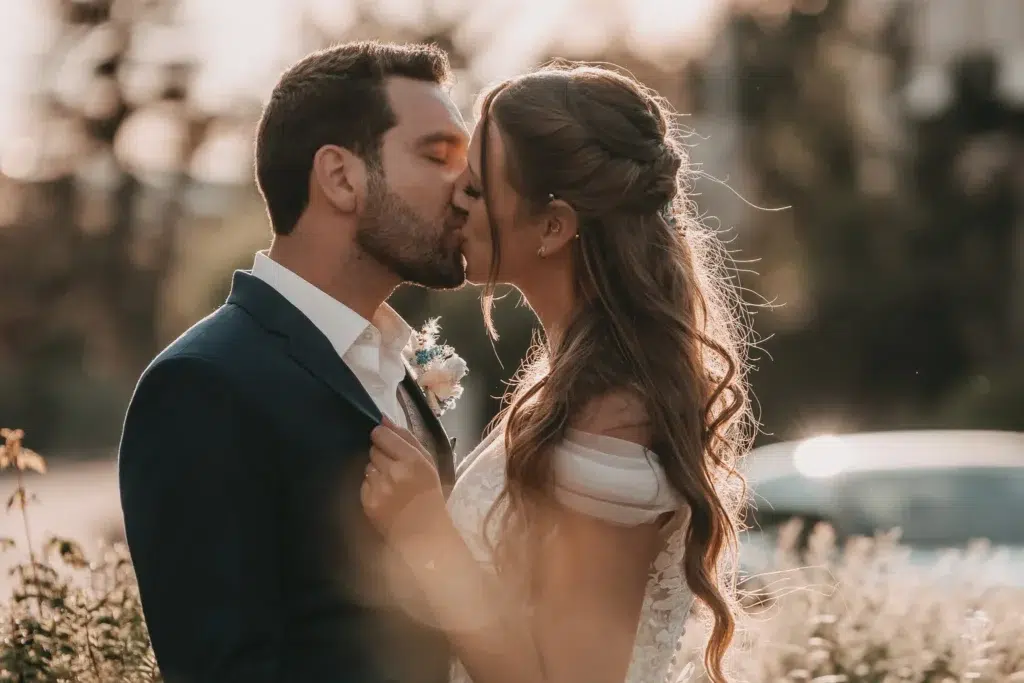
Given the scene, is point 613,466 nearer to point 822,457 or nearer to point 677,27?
point 822,457

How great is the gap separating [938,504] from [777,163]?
1835 cm

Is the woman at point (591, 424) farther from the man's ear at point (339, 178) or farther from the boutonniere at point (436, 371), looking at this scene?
the man's ear at point (339, 178)

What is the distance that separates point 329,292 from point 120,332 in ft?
96.4

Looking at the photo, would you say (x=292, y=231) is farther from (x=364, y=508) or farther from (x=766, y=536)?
(x=766, y=536)

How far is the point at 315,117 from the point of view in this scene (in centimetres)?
390

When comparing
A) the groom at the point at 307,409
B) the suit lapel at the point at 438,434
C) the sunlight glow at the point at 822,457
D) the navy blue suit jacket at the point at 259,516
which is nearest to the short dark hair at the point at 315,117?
the groom at the point at 307,409

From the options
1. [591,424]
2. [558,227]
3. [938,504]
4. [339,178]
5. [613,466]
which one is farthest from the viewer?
[938,504]

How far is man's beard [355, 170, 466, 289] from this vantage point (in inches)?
154

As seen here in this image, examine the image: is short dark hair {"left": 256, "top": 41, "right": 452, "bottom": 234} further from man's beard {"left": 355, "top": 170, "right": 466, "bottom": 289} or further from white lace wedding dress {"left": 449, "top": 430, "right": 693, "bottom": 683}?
white lace wedding dress {"left": 449, "top": 430, "right": 693, "bottom": 683}

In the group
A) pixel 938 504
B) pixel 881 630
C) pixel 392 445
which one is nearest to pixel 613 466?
pixel 392 445

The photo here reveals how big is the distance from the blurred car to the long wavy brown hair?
15.6 feet

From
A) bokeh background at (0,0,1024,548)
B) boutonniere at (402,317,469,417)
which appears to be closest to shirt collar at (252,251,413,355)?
boutonniere at (402,317,469,417)

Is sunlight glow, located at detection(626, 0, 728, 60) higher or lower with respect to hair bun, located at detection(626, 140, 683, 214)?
higher

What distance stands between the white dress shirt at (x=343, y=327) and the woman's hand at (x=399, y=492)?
1.20ft
